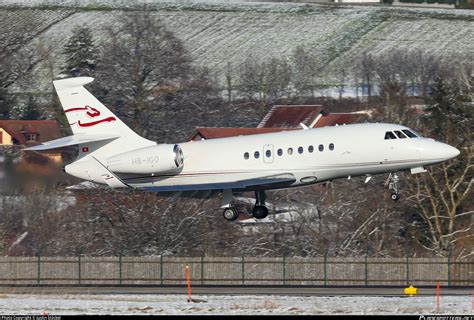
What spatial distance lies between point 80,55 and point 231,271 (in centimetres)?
5484

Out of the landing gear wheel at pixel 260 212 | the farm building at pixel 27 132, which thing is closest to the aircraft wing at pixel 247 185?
the landing gear wheel at pixel 260 212

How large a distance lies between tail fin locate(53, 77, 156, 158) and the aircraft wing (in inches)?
79.9

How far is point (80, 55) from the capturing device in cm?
10144

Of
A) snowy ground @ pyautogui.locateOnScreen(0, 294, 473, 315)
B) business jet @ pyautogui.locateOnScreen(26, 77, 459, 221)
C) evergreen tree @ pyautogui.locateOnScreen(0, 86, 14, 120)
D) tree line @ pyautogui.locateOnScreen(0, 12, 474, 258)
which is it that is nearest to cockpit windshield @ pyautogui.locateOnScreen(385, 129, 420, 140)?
business jet @ pyautogui.locateOnScreen(26, 77, 459, 221)

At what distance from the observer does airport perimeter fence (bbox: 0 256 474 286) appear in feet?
159

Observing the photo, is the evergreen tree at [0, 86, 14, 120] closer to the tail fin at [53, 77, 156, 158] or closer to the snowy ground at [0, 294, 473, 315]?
the tail fin at [53, 77, 156, 158]

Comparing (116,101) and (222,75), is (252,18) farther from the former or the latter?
(116,101)

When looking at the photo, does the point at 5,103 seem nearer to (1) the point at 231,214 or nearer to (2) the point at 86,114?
(2) the point at 86,114

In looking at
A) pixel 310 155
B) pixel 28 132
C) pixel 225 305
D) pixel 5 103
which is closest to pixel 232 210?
pixel 310 155

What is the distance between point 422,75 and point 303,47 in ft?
37.9

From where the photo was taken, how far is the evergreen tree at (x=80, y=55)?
329 ft

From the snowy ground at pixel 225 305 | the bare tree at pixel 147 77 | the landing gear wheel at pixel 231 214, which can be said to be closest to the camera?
the snowy ground at pixel 225 305

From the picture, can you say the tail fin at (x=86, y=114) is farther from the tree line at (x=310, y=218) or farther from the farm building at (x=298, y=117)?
the farm building at (x=298, y=117)

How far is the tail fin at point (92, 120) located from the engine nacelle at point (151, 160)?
1407 mm
